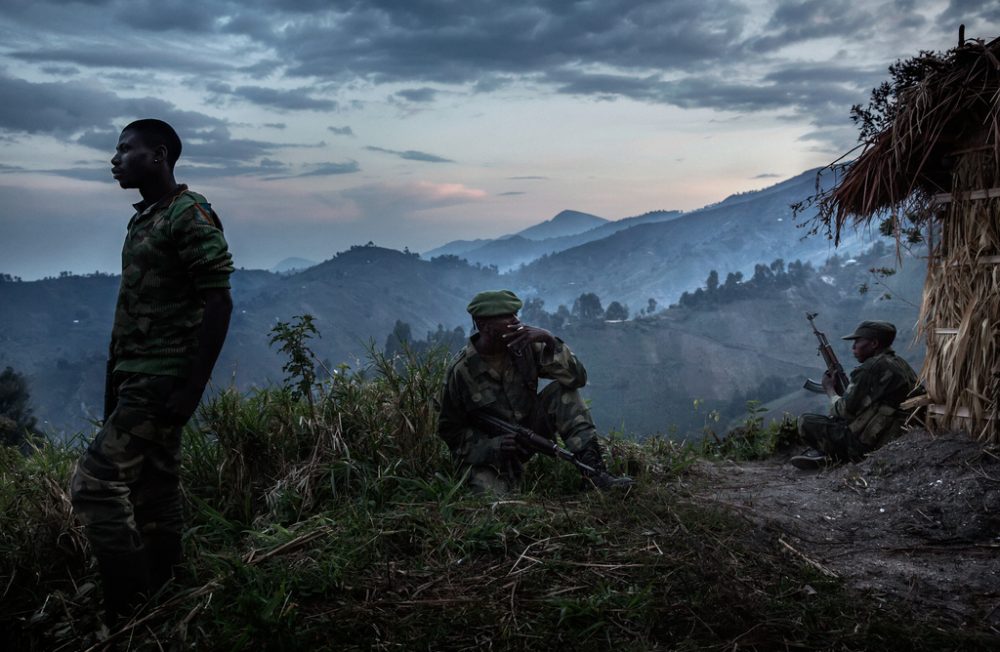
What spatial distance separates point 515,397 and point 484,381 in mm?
253

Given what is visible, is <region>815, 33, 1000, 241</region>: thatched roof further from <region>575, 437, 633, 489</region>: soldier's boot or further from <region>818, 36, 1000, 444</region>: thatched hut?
<region>575, 437, 633, 489</region>: soldier's boot

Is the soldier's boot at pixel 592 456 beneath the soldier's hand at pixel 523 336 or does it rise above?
beneath

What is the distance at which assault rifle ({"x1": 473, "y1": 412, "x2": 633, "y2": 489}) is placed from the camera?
4668 millimetres

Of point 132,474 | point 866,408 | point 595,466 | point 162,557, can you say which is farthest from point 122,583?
point 866,408

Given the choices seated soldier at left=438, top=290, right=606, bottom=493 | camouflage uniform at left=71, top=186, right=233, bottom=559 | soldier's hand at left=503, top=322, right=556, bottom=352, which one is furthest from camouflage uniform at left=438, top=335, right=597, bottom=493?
camouflage uniform at left=71, top=186, right=233, bottom=559

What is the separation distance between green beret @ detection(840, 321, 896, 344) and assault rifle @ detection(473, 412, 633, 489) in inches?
114

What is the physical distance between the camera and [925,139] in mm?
4957

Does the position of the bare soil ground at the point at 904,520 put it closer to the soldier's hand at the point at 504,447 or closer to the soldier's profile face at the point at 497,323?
the soldier's hand at the point at 504,447

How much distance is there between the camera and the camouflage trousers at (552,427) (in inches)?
188

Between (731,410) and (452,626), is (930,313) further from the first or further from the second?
(731,410)

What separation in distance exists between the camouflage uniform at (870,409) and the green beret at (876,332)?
5.1 inches

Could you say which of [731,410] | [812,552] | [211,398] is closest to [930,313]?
[812,552]

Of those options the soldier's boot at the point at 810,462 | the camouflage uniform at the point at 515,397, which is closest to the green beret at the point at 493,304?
the camouflage uniform at the point at 515,397

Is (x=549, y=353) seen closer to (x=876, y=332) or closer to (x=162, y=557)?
(x=162, y=557)
